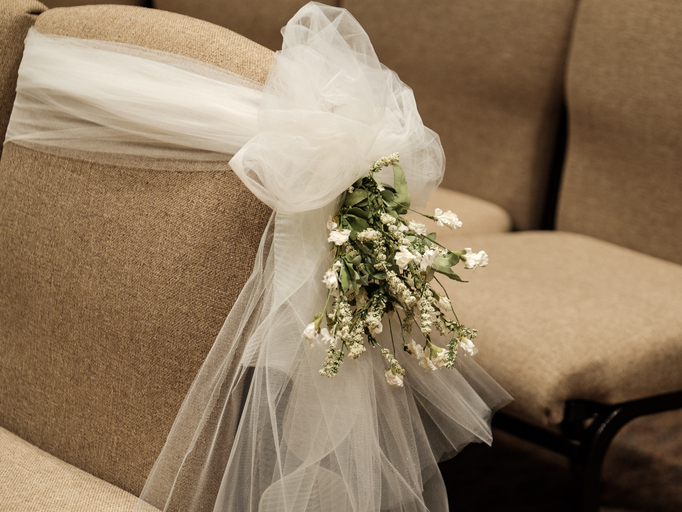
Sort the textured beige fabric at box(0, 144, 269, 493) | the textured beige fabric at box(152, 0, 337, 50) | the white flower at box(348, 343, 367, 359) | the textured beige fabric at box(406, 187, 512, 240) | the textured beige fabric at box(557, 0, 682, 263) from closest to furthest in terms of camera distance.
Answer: the white flower at box(348, 343, 367, 359), the textured beige fabric at box(0, 144, 269, 493), the textured beige fabric at box(557, 0, 682, 263), the textured beige fabric at box(406, 187, 512, 240), the textured beige fabric at box(152, 0, 337, 50)

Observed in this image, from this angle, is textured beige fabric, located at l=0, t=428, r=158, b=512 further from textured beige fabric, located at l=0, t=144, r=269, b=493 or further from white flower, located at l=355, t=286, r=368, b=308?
white flower, located at l=355, t=286, r=368, b=308

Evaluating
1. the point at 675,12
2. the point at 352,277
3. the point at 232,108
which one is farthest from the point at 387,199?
the point at 675,12

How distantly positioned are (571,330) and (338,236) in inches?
27.2

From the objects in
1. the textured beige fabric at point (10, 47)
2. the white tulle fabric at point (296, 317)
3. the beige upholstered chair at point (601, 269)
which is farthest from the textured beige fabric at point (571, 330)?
the textured beige fabric at point (10, 47)

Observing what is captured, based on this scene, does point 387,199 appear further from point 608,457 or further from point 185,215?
point 608,457

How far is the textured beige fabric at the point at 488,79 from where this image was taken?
1804 millimetres

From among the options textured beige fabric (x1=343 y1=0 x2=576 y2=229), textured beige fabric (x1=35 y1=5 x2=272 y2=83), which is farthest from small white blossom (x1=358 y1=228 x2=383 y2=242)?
textured beige fabric (x1=343 y1=0 x2=576 y2=229)

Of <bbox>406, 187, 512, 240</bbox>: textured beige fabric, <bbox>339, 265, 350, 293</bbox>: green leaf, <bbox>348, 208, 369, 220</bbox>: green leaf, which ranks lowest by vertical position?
<bbox>406, 187, 512, 240</bbox>: textured beige fabric

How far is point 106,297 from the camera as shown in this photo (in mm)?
854

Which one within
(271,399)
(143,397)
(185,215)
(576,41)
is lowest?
(143,397)

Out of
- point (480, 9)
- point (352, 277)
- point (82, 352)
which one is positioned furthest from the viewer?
point (480, 9)

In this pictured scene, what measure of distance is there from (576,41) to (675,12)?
9.4 inches

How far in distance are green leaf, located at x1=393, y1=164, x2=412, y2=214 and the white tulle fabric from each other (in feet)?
0.09

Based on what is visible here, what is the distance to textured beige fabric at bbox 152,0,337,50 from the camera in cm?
229
